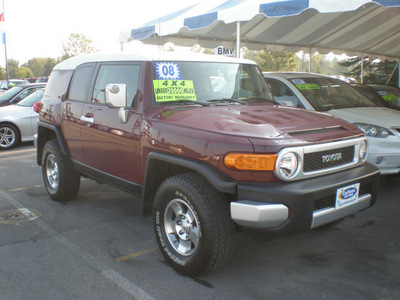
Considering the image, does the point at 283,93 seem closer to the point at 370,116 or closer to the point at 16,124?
the point at 370,116

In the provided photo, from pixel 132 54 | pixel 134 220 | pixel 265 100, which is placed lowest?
pixel 134 220

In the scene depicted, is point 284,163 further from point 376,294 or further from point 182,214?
point 376,294

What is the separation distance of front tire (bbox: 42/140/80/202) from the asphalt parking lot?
18 cm

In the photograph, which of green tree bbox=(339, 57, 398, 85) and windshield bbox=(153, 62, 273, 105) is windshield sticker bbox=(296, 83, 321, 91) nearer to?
windshield bbox=(153, 62, 273, 105)

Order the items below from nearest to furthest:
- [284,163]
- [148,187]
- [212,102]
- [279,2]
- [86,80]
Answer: [284,163], [148,187], [212,102], [86,80], [279,2]

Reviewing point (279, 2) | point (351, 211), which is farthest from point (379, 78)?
point (351, 211)

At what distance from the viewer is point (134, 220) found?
445cm

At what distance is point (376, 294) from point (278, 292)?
0.70 meters

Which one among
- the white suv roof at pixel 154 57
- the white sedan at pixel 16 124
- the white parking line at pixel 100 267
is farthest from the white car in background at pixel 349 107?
the white sedan at pixel 16 124

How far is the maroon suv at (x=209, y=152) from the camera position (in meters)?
2.70

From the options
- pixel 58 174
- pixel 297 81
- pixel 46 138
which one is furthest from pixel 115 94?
pixel 297 81

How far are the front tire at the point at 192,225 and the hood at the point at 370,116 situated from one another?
3368 mm

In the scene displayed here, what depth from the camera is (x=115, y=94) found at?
3.43 m

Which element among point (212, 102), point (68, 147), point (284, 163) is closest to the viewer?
point (284, 163)
